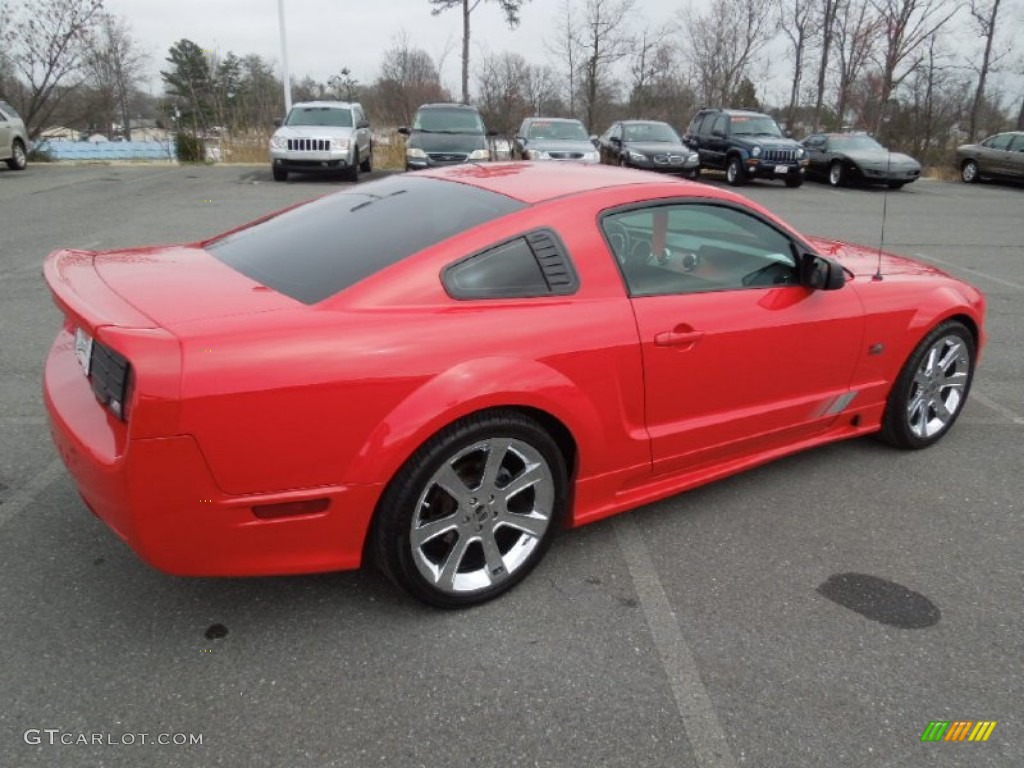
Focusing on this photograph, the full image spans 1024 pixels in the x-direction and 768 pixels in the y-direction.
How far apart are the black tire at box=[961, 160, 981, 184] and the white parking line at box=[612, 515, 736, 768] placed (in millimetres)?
24457

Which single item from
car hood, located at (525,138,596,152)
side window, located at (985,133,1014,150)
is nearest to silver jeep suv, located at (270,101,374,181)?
car hood, located at (525,138,596,152)

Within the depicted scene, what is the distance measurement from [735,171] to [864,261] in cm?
1611

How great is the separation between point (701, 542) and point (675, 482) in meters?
0.26

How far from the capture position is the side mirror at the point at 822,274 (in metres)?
3.27

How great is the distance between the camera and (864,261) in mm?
3938

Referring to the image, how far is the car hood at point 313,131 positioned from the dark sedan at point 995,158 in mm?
17814

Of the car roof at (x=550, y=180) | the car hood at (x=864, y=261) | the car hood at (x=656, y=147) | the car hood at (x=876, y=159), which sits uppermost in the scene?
the car hood at (x=656, y=147)

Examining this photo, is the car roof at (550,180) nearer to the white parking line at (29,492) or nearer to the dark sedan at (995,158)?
the white parking line at (29,492)

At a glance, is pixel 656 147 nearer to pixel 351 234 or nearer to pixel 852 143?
pixel 852 143

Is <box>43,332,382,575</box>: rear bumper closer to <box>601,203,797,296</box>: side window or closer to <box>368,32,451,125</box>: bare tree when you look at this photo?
<box>601,203,797,296</box>: side window

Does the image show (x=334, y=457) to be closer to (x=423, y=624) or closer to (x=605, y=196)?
(x=423, y=624)

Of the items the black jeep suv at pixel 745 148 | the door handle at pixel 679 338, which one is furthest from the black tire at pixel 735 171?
the door handle at pixel 679 338

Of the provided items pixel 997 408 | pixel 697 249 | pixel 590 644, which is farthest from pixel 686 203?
pixel 997 408

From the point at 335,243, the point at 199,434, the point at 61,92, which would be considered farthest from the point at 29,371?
the point at 61,92
